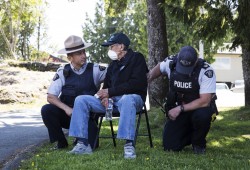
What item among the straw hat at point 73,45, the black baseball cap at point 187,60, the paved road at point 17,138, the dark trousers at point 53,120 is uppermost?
the straw hat at point 73,45

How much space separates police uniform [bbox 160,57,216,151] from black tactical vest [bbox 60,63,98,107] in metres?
0.98

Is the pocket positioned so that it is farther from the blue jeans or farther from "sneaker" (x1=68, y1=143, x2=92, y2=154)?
"sneaker" (x1=68, y1=143, x2=92, y2=154)

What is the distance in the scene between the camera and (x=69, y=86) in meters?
6.46

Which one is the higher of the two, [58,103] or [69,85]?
[69,85]

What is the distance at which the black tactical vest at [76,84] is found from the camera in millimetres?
6434

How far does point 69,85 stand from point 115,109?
2.83ft

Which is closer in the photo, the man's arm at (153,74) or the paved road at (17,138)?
the man's arm at (153,74)

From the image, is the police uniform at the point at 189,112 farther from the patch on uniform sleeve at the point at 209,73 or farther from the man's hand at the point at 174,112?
the man's hand at the point at 174,112

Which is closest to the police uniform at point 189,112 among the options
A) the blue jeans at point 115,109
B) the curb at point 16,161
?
the blue jeans at point 115,109

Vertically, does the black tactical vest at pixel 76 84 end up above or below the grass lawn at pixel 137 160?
above

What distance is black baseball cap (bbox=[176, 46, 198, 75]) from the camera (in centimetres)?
591

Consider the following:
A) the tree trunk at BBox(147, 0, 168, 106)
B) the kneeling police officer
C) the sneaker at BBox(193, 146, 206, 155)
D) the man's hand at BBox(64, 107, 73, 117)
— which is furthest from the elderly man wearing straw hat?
the tree trunk at BBox(147, 0, 168, 106)

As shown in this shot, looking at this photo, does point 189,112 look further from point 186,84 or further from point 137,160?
point 137,160

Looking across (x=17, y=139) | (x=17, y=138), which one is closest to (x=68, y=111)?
(x=17, y=139)
